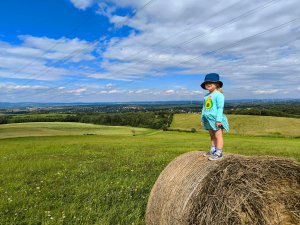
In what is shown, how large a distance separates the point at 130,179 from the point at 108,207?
268 centimetres

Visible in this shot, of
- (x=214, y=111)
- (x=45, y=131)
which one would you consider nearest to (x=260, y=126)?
(x=45, y=131)

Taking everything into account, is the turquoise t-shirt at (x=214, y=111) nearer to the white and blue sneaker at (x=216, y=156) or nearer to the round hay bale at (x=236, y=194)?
the white and blue sneaker at (x=216, y=156)

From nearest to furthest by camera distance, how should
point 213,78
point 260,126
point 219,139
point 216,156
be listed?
point 216,156, point 219,139, point 213,78, point 260,126

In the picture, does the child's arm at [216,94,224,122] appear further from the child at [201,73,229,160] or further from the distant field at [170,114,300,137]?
the distant field at [170,114,300,137]

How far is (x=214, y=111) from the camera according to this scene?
676 cm

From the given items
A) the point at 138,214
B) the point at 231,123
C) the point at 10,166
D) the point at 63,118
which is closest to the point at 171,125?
the point at 231,123

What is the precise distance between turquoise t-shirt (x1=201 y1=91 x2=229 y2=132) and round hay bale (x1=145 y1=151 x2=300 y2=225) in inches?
51.1

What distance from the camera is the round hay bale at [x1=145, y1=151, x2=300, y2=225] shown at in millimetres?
4762

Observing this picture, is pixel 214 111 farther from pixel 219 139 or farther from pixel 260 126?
pixel 260 126

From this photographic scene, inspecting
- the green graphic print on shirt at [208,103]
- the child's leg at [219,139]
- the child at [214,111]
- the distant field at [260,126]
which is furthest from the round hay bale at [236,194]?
the distant field at [260,126]

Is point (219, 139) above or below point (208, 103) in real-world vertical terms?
below

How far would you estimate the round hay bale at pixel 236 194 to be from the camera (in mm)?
4762

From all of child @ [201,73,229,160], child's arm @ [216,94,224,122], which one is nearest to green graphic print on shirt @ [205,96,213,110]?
child @ [201,73,229,160]

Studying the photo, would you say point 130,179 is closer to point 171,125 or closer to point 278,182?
point 278,182
